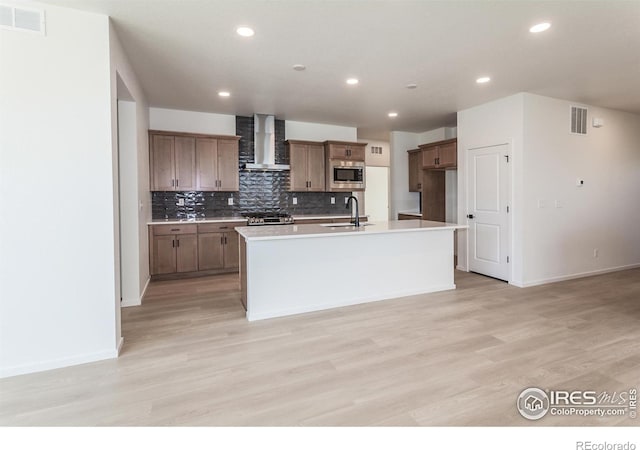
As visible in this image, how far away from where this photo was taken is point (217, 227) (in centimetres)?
558

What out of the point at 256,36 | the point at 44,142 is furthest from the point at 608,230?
the point at 44,142

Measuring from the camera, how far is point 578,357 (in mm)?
2676

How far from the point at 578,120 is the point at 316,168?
416cm

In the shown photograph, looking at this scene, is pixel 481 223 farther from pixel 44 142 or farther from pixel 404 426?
pixel 44 142

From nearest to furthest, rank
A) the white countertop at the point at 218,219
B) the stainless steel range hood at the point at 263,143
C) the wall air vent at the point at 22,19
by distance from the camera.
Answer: the wall air vent at the point at 22,19 → the white countertop at the point at 218,219 → the stainless steel range hood at the point at 263,143

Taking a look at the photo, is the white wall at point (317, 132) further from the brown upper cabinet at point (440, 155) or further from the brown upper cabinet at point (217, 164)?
the brown upper cabinet at point (440, 155)

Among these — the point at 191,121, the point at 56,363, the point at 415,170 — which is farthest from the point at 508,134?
the point at 56,363

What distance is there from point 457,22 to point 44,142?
3.28 metres

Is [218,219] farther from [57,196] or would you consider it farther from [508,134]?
[508,134]

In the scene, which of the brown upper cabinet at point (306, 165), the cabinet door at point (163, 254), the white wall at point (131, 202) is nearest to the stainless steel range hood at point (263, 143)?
the brown upper cabinet at point (306, 165)

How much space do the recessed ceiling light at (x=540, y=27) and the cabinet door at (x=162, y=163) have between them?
4.86 m

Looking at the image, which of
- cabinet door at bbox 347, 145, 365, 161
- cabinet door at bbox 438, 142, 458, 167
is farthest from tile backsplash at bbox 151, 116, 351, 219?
cabinet door at bbox 438, 142, 458, 167

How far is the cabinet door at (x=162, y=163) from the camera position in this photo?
5340 mm

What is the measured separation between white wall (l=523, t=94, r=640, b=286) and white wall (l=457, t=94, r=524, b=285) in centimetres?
9
